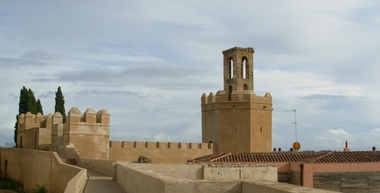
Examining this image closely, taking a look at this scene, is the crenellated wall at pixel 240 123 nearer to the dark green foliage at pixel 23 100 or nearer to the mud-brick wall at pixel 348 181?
the mud-brick wall at pixel 348 181

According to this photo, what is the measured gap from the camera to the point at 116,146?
25812 mm

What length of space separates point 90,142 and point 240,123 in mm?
10558

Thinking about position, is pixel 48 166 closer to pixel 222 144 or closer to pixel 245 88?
pixel 222 144

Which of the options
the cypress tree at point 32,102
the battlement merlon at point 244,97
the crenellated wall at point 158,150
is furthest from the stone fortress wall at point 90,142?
the cypress tree at point 32,102

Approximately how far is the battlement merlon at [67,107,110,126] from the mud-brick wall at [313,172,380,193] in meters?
10.2

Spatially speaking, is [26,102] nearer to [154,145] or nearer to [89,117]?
[154,145]

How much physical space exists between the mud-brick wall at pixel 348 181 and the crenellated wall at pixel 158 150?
9.88 meters

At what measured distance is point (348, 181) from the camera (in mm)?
20375

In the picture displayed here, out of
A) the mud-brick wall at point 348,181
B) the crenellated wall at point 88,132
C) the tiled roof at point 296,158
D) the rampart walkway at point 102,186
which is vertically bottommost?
the mud-brick wall at point 348,181

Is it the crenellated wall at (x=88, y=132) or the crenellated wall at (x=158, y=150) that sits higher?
the crenellated wall at (x=88, y=132)

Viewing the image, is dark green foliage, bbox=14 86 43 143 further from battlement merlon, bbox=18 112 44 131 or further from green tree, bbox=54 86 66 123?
battlement merlon, bbox=18 112 44 131

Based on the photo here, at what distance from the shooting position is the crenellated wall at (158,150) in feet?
84.8

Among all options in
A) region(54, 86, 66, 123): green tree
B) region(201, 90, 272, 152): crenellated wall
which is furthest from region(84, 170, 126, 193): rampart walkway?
region(54, 86, 66, 123): green tree

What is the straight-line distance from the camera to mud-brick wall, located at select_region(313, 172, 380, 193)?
1997 cm
